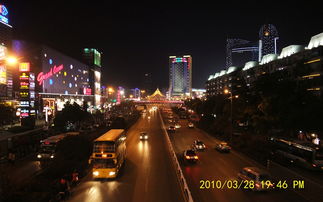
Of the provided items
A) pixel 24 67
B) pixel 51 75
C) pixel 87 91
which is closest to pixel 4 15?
pixel 51 75

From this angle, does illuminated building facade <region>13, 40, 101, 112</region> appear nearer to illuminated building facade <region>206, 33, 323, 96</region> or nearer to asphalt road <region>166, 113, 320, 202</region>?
illuminated building facade <region>206, 33, 323, 96</region>

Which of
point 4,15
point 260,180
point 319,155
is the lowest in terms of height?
point 260,180

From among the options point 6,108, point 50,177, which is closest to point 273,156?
point 50,177

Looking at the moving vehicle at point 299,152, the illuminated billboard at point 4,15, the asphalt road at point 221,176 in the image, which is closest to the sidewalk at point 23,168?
the asphalt road at point 221,176

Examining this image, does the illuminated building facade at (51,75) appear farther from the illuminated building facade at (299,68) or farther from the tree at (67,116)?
the illuminated building facade at (299,68)

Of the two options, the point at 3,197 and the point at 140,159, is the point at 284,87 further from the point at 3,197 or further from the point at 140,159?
the point at 3,197

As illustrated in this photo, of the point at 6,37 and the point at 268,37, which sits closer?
the point at 6,37

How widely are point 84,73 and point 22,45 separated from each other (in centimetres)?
4445

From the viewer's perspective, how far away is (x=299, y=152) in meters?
20.1

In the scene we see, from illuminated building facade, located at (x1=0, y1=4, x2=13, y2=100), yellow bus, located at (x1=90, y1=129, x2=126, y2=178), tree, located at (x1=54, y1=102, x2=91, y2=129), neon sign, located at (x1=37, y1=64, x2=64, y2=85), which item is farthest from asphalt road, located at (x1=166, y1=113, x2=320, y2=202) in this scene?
neon sign, located at (x1=37, y1=64, x2=64, y2=85)

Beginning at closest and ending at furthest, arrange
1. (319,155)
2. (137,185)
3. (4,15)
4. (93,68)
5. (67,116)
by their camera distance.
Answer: (137,185), (319,155), (67,116), (4,15), (93,68)
